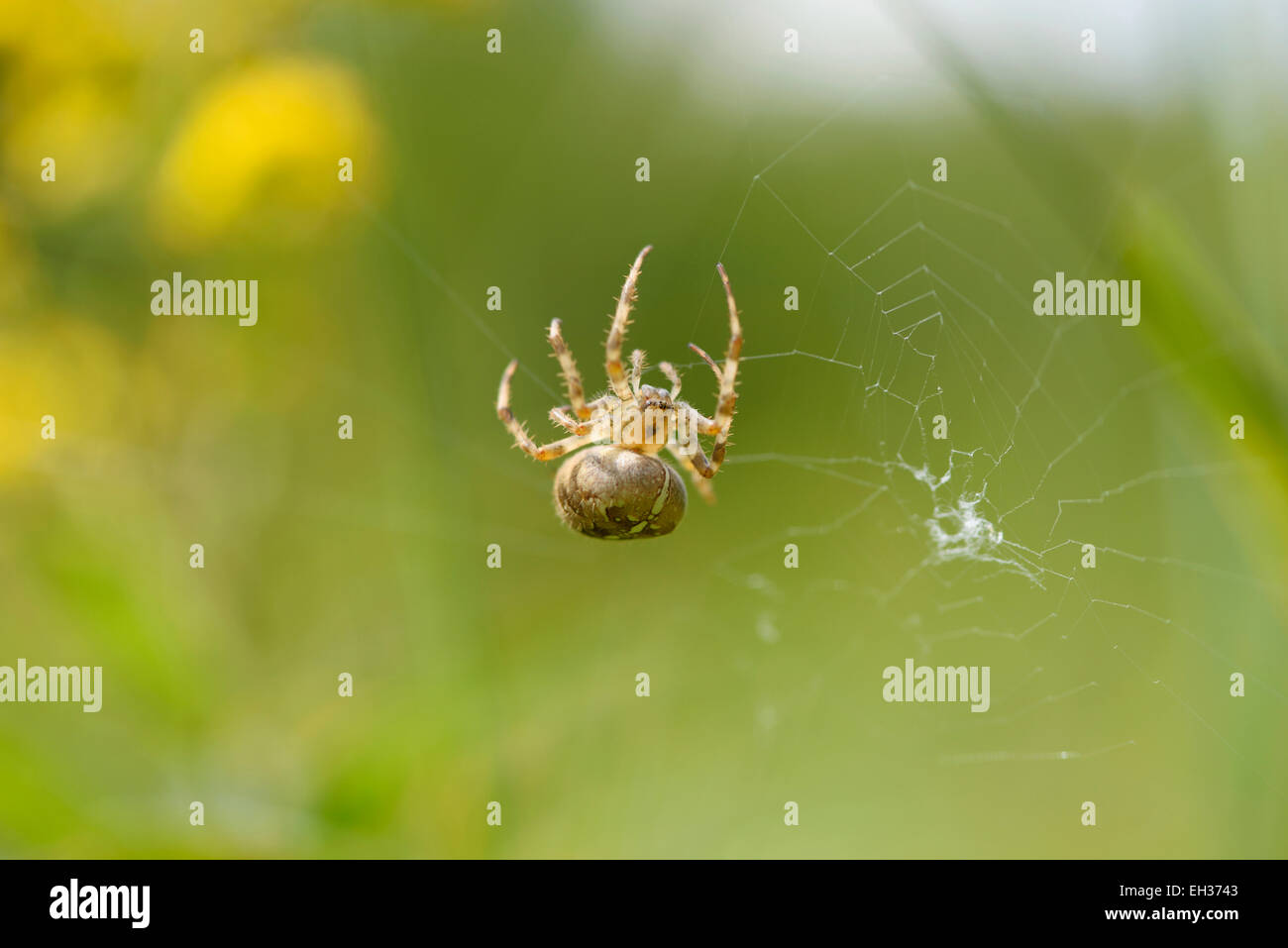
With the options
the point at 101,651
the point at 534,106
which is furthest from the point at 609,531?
the point at 534,106

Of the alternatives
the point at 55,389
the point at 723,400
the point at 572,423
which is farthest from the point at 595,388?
the point at 55,389

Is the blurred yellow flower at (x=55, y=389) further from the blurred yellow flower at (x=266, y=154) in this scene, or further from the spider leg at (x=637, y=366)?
the spider leg at (x=637, y=366)

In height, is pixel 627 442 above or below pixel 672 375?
below

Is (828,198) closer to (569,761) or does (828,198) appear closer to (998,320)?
(998,320)

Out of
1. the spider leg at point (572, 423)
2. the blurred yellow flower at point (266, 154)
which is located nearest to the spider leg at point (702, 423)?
the spider leg at point (572, 423)

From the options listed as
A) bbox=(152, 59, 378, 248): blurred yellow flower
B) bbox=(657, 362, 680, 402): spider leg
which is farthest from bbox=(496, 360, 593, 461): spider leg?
bbox=(152, 59, 378, 248): blurred yellow flower

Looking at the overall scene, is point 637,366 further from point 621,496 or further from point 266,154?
point 266,154
